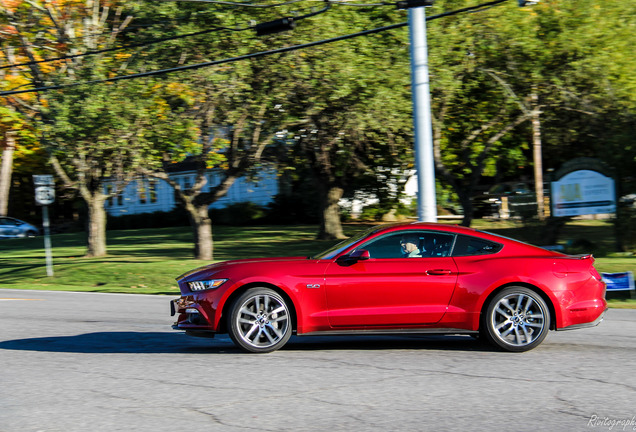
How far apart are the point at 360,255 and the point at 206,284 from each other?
1764mm

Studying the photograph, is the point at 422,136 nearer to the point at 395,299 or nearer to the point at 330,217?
the point at 395,299

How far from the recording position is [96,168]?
22.4 meters

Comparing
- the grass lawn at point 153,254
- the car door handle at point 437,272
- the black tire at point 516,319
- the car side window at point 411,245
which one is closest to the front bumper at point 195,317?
the car side window at point 411,245

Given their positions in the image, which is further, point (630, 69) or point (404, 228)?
point (630, 69)

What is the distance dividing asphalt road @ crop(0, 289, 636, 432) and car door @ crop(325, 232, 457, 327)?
443 mm

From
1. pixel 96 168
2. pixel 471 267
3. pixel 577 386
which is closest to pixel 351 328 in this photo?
pixel 471 267

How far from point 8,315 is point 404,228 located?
26.5ft

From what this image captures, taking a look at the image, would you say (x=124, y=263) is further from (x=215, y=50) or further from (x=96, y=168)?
(x=215, y=50)

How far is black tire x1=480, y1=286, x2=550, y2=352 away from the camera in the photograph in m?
7.91

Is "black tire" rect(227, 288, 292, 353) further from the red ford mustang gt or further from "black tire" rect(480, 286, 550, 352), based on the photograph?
"black tire" rect(480, 286, 550, 352)

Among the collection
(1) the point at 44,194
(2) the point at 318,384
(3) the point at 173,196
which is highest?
(3) the point at 173,196

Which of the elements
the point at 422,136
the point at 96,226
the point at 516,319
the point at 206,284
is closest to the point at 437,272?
the point at 516,319

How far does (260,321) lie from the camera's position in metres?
7.96

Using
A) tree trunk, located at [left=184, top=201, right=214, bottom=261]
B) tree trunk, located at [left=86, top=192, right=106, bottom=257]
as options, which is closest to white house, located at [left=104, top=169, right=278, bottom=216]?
tree trunk, located at [left=86, top=192, right=106, bottom=257]
